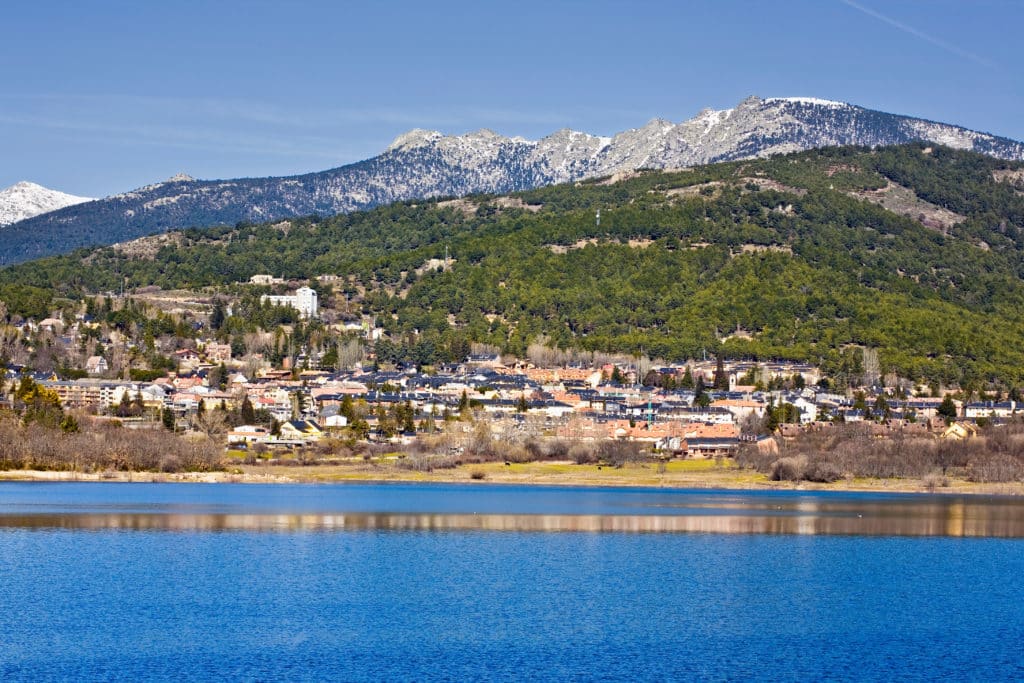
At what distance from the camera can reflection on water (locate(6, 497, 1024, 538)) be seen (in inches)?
2469

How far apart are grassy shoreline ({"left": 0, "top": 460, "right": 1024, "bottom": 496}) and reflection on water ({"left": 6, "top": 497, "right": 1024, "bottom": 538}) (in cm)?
2247

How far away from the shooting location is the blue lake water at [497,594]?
34.6 metres

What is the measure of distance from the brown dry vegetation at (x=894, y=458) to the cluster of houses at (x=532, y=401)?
23.7 feet

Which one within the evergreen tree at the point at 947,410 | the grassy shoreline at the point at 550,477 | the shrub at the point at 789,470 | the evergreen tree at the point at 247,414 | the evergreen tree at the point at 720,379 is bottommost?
the grassy shoreline at the point at 550,477

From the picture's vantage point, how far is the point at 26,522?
61.2 meters

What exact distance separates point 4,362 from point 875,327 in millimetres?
95224

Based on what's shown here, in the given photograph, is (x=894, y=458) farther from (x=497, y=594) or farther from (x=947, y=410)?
(x=497, y=594)

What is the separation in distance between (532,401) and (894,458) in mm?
40946

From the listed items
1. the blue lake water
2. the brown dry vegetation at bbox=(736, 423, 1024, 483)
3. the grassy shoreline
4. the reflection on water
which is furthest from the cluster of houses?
the blue lake water

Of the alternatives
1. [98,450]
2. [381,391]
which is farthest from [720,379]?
[98,450]

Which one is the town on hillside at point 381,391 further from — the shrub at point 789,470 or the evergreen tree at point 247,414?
the shrub at point 789,470

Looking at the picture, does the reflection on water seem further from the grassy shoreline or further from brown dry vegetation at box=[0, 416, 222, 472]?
brown dry vegetation at box=[0, 416, 222, 472]

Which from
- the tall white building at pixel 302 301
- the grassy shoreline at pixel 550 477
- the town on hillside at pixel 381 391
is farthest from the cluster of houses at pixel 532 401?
the tall white building at pixel 302 301

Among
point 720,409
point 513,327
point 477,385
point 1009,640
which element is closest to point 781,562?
point 1009,640
